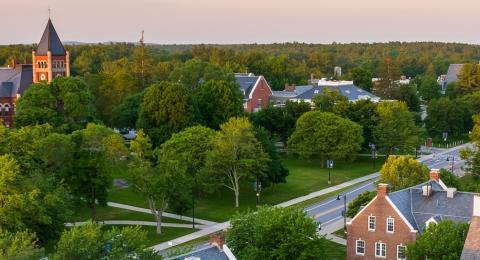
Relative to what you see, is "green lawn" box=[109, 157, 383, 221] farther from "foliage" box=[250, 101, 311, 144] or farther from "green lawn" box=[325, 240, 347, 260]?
"green lawn" box=[325, 240, 347, 260]

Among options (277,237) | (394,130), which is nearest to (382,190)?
(277,237)

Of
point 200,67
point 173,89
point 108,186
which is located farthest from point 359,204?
point 200,67

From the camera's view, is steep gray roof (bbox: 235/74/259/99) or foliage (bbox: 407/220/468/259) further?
steep gray roof (bbox: 235/74/259/99)

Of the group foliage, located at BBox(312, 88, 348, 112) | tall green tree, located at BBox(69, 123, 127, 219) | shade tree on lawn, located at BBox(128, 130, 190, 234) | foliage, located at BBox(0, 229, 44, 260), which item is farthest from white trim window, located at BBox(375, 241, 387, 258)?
foliage, located at BBox(312, 88, 348, 112)

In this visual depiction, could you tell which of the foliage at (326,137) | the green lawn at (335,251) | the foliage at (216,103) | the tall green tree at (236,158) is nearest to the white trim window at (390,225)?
the green lawn at (335,251)

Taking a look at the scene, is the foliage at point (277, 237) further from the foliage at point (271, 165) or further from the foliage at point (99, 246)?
the foliage at point (271, 165)

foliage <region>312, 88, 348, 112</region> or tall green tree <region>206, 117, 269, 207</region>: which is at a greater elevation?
foliage <region>312, 88, 348, 112</region>

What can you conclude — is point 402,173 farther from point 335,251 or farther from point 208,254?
point 208,254
